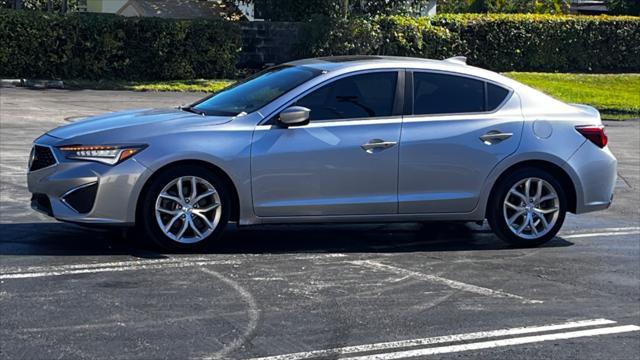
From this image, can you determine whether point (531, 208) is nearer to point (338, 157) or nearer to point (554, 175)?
point (554, 175)

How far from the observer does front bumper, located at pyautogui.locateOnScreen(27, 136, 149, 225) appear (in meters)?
7.91

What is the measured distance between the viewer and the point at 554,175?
30.1 feet

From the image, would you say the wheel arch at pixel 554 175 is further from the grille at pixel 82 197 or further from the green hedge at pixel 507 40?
the green hedge at pixel 507 40

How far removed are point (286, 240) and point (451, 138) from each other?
1665 millimetres

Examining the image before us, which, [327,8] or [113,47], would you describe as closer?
[113,47]

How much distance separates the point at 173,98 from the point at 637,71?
17.4m

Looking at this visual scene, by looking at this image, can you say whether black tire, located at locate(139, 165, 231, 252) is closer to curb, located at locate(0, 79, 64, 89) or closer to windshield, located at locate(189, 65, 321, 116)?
windshield, located at locate(189, 65, 321, 116)

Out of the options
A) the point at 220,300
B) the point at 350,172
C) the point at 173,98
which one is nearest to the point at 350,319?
the point at 220,300

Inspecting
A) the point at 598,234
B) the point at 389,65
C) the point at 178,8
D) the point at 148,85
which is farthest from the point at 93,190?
the point at 178,8

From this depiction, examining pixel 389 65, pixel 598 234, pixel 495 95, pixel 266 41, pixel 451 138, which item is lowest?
pixel 598 234

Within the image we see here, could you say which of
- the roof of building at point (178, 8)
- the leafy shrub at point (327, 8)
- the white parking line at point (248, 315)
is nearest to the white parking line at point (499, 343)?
the white parking line at point (248, 315)

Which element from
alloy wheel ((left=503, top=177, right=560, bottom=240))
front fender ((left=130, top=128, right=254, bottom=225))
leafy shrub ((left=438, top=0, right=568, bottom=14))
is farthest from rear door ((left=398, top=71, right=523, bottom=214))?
leafy shrub ((left=438, top=0, right=568, bottom=14))

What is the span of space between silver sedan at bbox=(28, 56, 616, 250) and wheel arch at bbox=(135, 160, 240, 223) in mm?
11

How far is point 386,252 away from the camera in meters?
8.71
